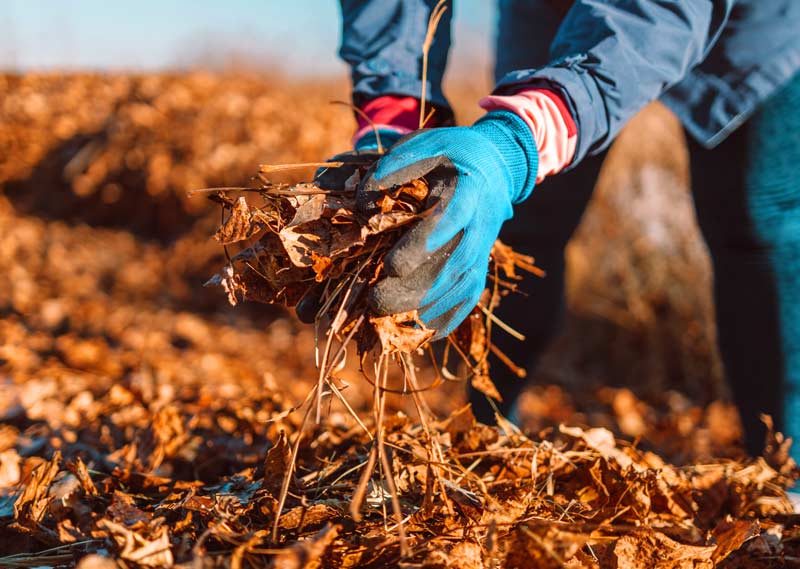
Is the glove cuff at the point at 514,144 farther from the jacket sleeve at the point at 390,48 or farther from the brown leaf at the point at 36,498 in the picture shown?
the brown leaf at the point at 36,498

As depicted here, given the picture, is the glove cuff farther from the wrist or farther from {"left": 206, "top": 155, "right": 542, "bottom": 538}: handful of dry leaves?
{"left": 206, "top": 155, "right": 542, "bottom": 538}: handful of dry leaves

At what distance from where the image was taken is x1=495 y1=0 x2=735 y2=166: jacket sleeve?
1.34 meters

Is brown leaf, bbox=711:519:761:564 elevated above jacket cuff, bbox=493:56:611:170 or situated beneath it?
situated beneath

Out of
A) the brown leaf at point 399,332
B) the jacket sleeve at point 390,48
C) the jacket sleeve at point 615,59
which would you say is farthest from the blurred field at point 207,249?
the jacket sleeve at point 615,59

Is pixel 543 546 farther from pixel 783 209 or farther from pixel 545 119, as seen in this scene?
pixel 783 209

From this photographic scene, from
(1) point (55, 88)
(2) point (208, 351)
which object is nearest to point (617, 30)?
(2) point (208, 351)

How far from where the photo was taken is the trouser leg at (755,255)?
1794 millimetres

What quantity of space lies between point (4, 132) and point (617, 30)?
7.33 m

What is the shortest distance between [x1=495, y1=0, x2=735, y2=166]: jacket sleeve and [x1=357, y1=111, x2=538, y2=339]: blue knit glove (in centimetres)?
14

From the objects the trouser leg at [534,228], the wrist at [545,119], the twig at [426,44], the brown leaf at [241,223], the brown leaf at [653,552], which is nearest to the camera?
the brown leaf at [653,552]

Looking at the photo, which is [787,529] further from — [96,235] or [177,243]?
[96,235]

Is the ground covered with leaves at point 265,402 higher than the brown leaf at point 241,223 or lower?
lower

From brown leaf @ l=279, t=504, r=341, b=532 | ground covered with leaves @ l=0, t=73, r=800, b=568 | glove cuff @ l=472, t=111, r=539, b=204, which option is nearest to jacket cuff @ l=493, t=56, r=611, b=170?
glove cuff @ l=472, t=111, r=539, b=204

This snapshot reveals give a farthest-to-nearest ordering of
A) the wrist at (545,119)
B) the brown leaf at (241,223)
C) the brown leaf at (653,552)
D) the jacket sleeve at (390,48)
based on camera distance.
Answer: the jacket sleeve at (390,48)
the wrist at (545,119)
the brown leaf at (241,223)
the brown leaf at (653,552)
